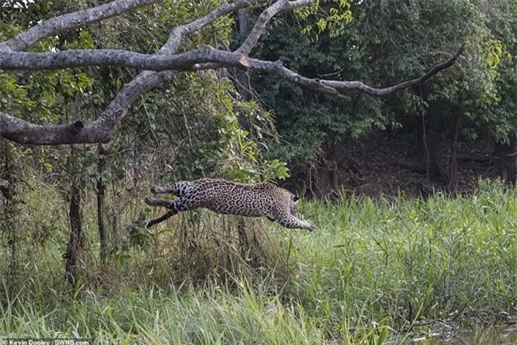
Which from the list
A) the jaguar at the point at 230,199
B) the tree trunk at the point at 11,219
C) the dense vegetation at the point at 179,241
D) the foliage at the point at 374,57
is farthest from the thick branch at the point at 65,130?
the foliage at the point at 374,57

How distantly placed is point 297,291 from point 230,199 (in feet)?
5.86

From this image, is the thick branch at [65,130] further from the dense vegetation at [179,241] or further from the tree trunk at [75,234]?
the tree trunk at [75,234]

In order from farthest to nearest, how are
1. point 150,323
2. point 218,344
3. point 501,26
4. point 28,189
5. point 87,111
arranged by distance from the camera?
point 501,26, point 87,111, point 28,189, point 150,323, point 218,344

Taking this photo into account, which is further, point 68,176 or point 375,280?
point 375,280

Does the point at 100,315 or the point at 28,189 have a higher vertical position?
the point at 28,189

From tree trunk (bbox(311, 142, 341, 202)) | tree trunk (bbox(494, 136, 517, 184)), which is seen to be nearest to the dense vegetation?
tree trunk (bbox(311, 142, 341, 202))

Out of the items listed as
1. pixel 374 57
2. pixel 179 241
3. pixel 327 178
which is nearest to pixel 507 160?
pixel 327 178

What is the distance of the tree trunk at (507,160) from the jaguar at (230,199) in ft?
39.7

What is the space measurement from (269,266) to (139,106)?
1807 mm

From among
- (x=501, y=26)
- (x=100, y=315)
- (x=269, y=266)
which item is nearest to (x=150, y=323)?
(x=100, y=315)

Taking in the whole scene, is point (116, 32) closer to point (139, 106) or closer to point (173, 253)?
point (139, 106)

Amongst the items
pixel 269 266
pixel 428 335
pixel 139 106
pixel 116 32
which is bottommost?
pixel 428 335

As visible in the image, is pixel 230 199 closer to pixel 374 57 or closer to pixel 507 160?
pixel 374 57

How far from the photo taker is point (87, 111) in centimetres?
770
